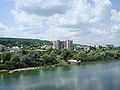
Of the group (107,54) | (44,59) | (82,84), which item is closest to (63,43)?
(107,54)

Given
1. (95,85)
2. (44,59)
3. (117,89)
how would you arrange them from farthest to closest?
(44,59), (95,85), (117,89)

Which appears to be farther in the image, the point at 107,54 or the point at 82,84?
the point at 107,54

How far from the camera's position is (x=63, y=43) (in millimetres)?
54375

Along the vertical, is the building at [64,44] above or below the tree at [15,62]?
above

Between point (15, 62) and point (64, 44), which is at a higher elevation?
point (64, 44)

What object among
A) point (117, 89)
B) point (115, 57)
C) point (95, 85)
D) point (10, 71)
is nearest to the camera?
point (117, 89)

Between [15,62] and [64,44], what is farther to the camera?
[64,44]

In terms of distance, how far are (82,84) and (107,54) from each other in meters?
24.4

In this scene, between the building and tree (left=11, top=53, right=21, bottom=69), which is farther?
the building

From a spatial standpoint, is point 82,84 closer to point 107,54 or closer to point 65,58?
point 65,58

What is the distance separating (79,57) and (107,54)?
27.0 ft

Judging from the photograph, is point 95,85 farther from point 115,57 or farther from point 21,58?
point 115,57

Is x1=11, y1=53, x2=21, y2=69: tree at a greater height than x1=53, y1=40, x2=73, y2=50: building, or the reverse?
x1=53, y1=40, x2=73, y2=50: building

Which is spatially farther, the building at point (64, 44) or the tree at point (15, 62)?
the building at point (64, 44)
